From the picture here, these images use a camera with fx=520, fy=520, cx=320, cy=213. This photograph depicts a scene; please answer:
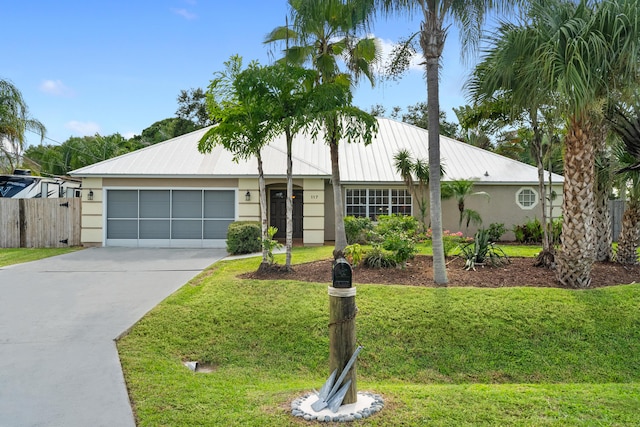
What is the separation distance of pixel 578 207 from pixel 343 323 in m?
6.79

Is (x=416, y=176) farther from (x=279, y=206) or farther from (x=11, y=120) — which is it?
(x=11, y=120)

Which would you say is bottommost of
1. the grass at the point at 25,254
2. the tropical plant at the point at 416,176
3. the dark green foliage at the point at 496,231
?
the grass at the point at 25,254

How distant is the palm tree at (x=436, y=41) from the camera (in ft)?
33.3

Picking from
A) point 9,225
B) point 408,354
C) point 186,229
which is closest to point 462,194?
point 186,229

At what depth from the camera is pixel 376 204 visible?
65.6 ft

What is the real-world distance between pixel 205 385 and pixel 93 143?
111 feet

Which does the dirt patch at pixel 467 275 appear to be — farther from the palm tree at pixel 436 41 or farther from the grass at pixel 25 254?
the grass at pixel 25 254

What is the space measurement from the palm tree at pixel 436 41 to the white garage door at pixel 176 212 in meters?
9.70

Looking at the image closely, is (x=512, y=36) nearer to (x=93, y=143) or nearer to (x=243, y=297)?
(x=243, y=297)

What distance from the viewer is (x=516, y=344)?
783 cm

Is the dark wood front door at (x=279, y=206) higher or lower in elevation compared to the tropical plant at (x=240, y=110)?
lower

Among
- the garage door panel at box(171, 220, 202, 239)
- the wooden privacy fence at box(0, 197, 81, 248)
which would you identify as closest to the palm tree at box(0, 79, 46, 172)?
the wooden privacy fence at box(0, 197, 81, 248)

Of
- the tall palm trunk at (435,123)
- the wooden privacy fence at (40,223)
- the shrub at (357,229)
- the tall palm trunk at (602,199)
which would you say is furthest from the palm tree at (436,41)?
the wooden privacy fence at (40,223)

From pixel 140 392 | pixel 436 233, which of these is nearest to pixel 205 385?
pixel 140 392
